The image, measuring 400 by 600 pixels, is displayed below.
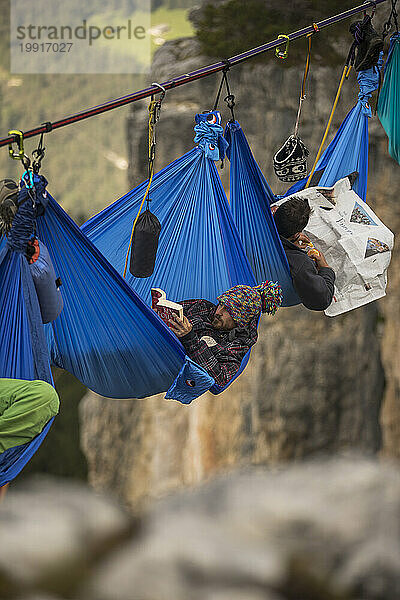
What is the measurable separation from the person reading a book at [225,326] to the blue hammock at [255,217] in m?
0.09

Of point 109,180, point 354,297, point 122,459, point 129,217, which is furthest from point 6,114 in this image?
point 354,297

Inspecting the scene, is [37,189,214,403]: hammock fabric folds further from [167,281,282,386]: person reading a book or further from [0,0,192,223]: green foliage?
[0,0,192,223]: green foliage

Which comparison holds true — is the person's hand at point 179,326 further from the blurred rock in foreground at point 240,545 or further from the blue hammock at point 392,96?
the blurred rock in foreground at point 240,545

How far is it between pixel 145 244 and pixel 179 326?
20 cm

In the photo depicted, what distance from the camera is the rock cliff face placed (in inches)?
134

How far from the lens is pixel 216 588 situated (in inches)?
136

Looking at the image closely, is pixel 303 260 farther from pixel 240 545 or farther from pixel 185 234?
pixel 240 545

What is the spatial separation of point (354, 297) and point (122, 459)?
2.75 m

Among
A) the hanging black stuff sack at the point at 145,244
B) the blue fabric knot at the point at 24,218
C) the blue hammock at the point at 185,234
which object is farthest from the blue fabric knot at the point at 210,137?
the blue fabric knot at the point at 24,218

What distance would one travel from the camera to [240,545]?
367 cm

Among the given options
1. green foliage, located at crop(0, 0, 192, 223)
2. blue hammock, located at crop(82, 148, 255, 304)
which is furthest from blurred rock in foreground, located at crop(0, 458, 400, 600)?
blue hammock, located at crop(82, 148, 255, 304)

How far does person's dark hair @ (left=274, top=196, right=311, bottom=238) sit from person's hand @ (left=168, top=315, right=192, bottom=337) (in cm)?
41

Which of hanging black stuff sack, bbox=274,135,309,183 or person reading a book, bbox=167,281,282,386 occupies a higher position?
hanging black stuff sack, bbox=274,135,309,183

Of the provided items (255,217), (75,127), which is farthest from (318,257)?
(75,127)
